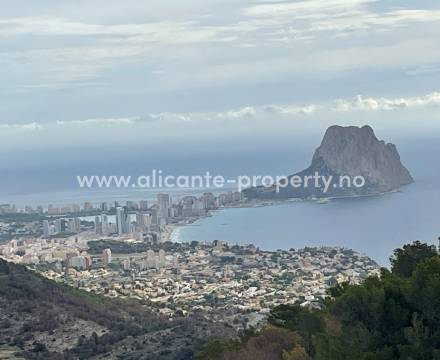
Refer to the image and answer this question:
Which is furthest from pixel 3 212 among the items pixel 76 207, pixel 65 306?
pixel 65 306

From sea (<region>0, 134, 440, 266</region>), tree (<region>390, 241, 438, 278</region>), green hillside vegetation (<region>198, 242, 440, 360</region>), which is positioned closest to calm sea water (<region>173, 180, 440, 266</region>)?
sea (<region>0, 134, 440, 266</region>)

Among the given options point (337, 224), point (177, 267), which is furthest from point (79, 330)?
point (337, 224)

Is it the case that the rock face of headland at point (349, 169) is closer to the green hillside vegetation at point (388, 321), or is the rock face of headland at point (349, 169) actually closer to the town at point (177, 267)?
the town at point (177, 267)

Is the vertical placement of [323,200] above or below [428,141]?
below

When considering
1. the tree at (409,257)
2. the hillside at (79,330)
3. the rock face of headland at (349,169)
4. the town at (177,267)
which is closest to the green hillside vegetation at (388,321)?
the tree at (409,257)

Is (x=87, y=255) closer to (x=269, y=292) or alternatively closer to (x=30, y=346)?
(x=269, y=292)

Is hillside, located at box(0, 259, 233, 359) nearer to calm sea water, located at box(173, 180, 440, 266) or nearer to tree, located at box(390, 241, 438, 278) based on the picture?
tree, located at box(390, 241, 438, 278)
